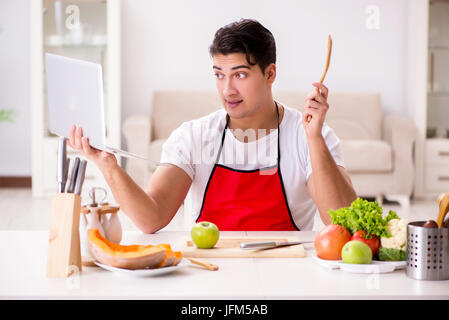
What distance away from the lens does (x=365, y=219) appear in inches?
51.7

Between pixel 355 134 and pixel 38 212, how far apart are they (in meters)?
2.67

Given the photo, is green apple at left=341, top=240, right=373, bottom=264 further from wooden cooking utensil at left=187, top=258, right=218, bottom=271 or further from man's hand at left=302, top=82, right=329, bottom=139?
man's hand at left=302, top=82, right=329, bottom=139

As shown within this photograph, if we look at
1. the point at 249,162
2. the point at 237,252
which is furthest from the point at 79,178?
the point at 249,162

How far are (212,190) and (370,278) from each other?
0.80 metres

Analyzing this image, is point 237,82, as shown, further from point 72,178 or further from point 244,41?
point 72,178

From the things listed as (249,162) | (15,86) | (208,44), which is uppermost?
(208,44)

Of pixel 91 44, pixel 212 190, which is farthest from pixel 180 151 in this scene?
pixel 91 44

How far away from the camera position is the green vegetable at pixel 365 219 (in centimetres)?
131

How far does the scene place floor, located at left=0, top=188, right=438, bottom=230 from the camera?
4176mm

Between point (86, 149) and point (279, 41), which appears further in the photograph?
point (279, 41)

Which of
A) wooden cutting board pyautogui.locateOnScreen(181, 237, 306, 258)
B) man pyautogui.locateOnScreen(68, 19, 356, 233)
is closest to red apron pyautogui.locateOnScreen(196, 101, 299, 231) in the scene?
man pyautogui.locateOnScreen(68, 19, 356, 233)

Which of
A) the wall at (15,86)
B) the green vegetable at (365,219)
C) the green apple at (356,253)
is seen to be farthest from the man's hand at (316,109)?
the wall at (15,86)

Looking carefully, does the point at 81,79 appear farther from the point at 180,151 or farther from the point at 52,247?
the point at 180,151

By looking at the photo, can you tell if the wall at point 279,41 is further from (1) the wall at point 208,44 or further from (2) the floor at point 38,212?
(2) the floor at point 38,212
